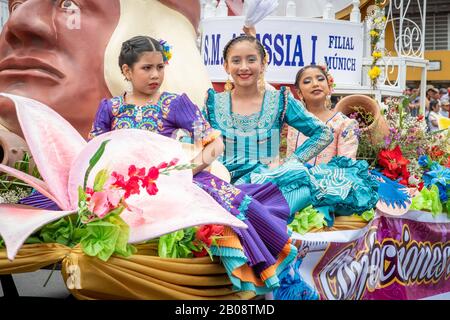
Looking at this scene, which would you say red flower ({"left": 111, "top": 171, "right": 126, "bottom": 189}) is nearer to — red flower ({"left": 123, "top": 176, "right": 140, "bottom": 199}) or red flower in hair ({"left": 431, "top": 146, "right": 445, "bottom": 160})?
red flower ({"left": 123, "top": 176, "right": 140, "bottom": 199})

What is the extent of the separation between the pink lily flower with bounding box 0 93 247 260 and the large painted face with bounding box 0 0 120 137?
130 centimetres

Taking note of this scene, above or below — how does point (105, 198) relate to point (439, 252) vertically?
above

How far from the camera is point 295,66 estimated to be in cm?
643

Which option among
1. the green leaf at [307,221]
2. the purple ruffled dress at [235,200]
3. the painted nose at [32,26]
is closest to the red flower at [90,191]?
the purple ruffled dress at [235,200]

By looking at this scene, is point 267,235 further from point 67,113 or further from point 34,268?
point 67,113

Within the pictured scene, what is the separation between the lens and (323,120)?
13.4 ft

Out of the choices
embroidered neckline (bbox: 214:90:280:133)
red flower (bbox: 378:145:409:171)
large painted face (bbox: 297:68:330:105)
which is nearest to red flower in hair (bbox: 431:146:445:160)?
red flower (bbox: 378:145:409:171)

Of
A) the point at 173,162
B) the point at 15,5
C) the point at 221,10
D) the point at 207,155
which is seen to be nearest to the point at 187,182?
the point at 173,162

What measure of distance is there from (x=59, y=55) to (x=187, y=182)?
71.5 inches

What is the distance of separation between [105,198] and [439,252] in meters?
2.77

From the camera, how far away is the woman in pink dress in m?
4.00

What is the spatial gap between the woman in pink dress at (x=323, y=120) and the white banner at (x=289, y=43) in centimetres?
226

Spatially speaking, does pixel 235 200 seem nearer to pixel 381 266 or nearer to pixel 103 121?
pixel 103 121
